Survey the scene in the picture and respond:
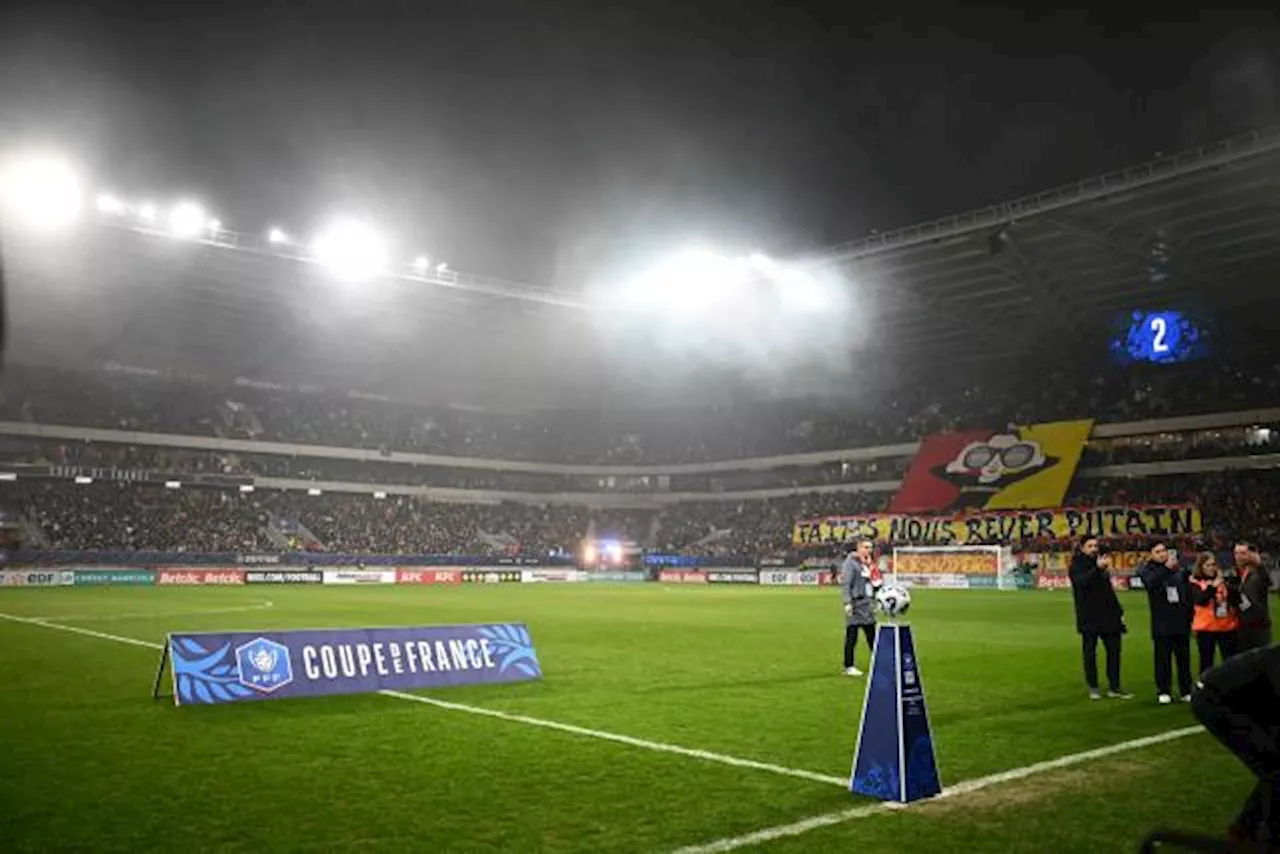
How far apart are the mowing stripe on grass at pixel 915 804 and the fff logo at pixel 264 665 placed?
7.70 m

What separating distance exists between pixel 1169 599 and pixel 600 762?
7.76 m

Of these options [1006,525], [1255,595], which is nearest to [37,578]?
[1006,525]

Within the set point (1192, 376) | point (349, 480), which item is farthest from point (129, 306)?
point (1192, 376)

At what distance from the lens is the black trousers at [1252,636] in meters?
11.2

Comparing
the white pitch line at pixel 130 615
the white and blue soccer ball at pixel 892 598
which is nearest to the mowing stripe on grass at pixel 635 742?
the white and blue soccer ball at pixel 892 598

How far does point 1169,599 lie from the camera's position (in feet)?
40.5

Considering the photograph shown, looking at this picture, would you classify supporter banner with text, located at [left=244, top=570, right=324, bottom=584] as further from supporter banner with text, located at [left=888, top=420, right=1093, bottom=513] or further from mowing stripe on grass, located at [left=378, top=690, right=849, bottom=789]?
mowing stripe on grass, located at [left=378, top=690, right=849, bottom=789]

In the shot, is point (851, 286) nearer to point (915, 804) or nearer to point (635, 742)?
point (635, 742)

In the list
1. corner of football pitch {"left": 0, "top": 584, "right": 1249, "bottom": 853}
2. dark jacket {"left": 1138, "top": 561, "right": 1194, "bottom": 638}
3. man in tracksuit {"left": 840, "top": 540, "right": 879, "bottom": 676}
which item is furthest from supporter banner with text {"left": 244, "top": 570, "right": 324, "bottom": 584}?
dark jacket {"left": 1138, "top": 561, "right": 1194, "bottom": 638}

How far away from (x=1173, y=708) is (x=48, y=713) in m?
13.6

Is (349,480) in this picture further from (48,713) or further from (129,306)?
(48,713)

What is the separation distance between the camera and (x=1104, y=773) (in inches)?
346

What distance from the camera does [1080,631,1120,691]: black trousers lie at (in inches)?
512

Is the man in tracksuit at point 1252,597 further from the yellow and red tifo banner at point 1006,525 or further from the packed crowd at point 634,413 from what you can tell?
the packed crowd at point 634,413
